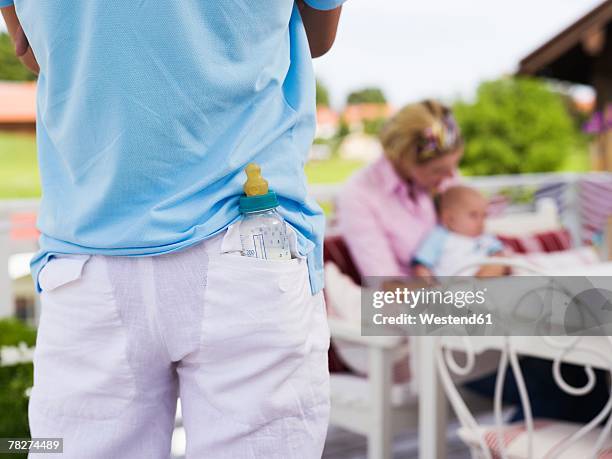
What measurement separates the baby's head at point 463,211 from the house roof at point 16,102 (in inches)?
761

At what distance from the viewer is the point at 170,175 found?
86 cm

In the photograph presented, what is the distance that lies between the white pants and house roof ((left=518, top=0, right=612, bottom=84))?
26.9 ft

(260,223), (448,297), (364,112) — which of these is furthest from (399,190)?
(364,112)

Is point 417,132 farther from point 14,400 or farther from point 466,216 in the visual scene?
point 14,400

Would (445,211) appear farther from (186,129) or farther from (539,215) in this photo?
(186,129)

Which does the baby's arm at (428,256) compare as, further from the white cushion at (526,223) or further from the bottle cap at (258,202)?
the bottle cap at (258,202)

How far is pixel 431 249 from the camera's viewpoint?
2709mm

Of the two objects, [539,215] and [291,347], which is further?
[539,215]

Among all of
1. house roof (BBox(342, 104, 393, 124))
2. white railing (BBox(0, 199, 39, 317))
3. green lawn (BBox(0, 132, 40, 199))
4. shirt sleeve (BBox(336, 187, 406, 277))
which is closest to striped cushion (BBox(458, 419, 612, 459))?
shirt sleeve (BBox(336, 187, 406, 277))

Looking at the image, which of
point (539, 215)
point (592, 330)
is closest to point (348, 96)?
point (539, 215)

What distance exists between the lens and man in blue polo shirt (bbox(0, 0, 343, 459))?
84 cm

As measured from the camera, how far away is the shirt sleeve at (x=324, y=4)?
988mm

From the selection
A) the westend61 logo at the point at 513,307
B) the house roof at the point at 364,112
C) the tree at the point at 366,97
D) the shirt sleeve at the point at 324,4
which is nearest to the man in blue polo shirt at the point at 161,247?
the shirt sleeve at the point at 324,4

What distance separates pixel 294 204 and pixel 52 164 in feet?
0.93
